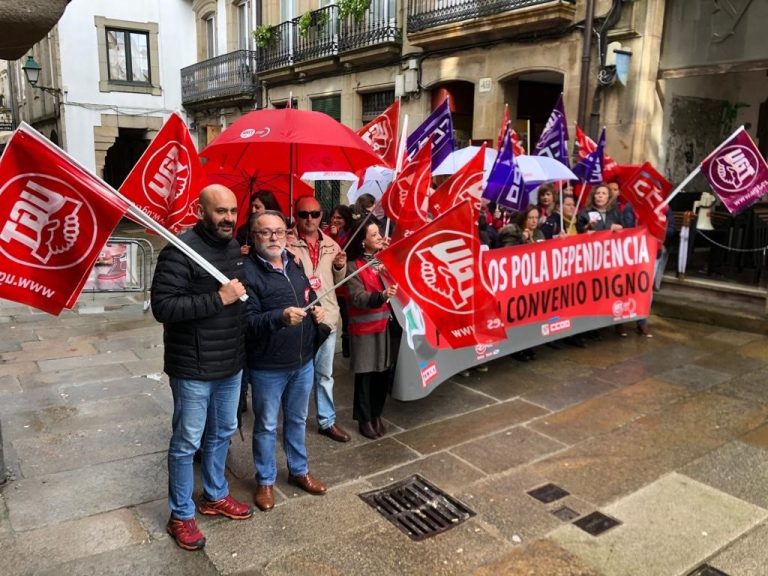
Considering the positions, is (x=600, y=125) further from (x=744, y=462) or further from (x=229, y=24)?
(x=229, y=24)

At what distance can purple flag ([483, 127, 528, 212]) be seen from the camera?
6.70 metres

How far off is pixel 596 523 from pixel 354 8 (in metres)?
13.7

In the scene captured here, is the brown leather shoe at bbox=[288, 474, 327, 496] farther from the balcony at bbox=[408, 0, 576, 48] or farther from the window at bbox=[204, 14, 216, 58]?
the window at bbox=[204, 14, 216, 58]

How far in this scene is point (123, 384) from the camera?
6.13 metres

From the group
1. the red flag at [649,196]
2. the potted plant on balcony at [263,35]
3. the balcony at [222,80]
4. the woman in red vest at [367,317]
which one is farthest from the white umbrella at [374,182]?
the balcony at [222,80]

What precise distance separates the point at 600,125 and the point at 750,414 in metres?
6.30

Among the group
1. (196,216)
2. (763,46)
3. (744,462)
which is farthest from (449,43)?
(744,462)

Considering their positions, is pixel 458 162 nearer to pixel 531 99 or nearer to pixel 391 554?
pixel 391 554

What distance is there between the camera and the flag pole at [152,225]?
Answer: 2867 millimetres

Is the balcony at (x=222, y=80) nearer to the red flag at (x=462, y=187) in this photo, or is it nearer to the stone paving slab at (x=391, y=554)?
the red flag at (x=462, y=187)

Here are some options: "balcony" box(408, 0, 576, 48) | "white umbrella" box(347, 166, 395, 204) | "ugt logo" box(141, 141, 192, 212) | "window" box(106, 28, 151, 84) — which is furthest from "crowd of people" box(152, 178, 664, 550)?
"window" box(106, 28, 151, 84)

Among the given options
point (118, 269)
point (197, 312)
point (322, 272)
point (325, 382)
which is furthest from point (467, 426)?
point (118, 269)

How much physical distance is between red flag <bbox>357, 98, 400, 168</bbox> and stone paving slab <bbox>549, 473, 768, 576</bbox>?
404cm

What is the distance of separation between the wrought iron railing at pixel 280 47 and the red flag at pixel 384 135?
12125 mm
